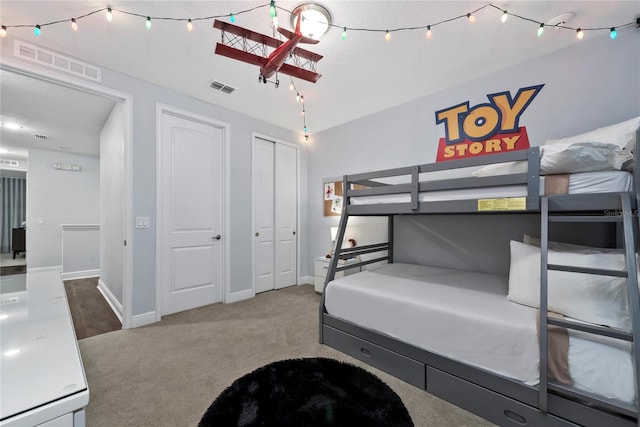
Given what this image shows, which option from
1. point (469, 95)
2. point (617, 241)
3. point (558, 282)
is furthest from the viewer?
point (469, 95)

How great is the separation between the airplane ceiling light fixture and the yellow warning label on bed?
163cm

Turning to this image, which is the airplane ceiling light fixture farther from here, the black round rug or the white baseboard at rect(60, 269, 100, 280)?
the white baseboard at rect(60, 269, 100, 280)

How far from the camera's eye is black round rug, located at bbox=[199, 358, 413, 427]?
4.18 feet

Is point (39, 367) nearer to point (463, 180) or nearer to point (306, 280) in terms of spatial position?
point (463, 180)

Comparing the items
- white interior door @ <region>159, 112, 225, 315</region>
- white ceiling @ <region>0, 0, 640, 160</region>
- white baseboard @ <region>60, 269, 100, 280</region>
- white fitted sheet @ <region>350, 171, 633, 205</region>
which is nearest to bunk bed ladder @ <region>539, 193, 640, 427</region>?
white fitted sheet @ <region>350, 171, 633, 205</region>

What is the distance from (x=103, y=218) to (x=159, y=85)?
243cm

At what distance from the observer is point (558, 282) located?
132 cm

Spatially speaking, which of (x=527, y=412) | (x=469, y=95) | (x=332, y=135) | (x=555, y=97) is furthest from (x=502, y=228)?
(x=332, y=135)

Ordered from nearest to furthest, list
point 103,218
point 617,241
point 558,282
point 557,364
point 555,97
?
point 557,364 < point 558,282 < point 617,241 < point 555,97 < point 103,218

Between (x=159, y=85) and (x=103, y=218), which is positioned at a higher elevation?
(x=159, y=85)

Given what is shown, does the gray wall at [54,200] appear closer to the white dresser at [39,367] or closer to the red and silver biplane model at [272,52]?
the white dresser at [39,367]

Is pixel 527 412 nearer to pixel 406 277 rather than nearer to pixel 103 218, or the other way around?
pixel 406 277

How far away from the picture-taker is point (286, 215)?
13.1 feet

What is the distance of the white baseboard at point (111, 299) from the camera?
2.79 metres
